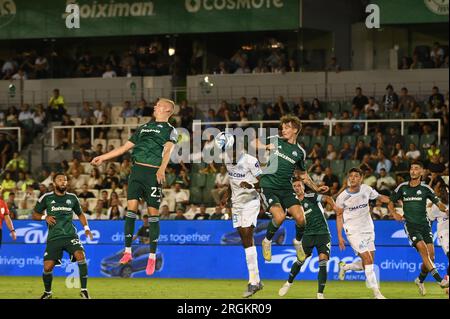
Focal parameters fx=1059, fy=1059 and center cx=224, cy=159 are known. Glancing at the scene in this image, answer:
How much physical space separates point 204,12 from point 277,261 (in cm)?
1118

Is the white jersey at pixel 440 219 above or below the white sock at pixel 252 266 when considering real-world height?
above

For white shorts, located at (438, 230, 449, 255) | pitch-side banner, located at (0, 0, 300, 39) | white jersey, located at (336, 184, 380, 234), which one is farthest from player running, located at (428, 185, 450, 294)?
pitch-side banner, located at (0, 0, 300, 39)

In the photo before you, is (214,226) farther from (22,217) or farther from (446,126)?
(446,126)

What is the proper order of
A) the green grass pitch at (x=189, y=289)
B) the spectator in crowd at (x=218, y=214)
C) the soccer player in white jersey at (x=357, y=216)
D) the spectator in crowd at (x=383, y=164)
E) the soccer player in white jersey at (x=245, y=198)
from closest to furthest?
the soccer player in white jersey at (x=245, y=198)
the soccer player in white jersey at (x=357, y=216)
the green grass pitch at (x=189, y=289)
the spectator in crowd at (x=218, y=214)
the spectator in crowd at (x=383, y=164)

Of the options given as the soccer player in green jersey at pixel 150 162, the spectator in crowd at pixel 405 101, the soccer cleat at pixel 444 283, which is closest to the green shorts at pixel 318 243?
the soccer cleat at pixel 444 283

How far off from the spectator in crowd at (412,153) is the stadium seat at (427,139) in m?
0.85

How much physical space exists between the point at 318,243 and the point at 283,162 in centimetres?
200

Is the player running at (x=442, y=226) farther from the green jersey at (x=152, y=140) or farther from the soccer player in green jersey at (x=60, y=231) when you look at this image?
the soccer player in green jersey at (x=60, y=231)

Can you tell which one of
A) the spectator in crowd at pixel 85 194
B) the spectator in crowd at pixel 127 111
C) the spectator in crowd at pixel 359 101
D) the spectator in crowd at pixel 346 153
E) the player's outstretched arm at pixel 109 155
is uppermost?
the spectator in crowd at pixel 359 101

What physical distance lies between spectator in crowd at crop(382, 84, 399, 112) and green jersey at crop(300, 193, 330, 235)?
11.8 metres

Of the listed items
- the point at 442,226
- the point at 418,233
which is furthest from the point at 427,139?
the point at 418,233

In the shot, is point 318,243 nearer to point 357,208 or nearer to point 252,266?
point 357,208

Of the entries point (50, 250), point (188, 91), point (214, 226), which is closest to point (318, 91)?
point (188, 91)

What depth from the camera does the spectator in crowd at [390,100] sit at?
3023 cm
